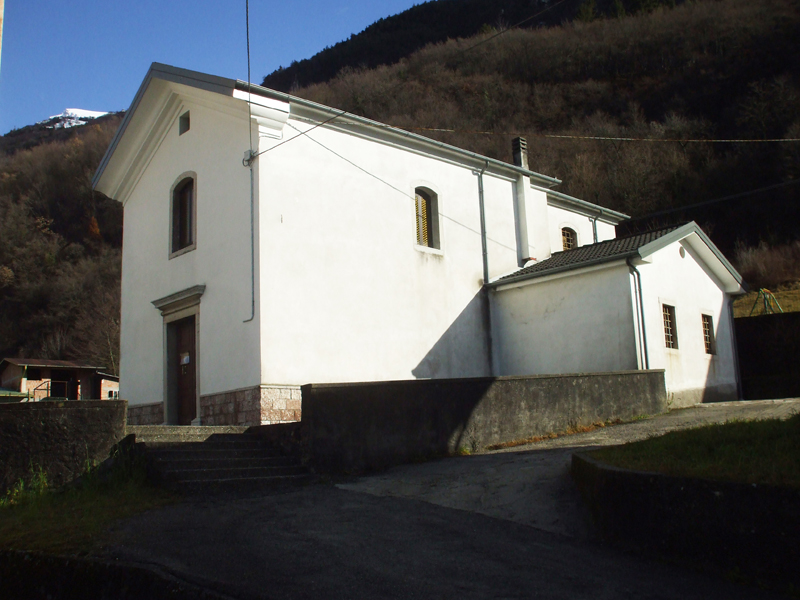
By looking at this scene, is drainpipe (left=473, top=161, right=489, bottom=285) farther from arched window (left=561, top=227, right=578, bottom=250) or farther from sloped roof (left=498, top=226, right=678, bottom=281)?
arched window (left=561, top=227, right=578, bottom=250)

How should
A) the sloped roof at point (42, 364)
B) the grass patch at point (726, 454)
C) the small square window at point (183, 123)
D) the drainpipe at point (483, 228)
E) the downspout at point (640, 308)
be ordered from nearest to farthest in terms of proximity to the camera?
the grass patch at point (726, 454), the downspout at point (640, 308), the small square window at point (183, 123), the drainpipe at point (483, 228), the sloped roof at point (42, 364)

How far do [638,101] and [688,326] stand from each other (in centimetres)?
3921

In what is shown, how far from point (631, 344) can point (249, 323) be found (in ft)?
25.2

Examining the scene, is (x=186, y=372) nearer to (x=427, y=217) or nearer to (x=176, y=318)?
(x=176, y=318)

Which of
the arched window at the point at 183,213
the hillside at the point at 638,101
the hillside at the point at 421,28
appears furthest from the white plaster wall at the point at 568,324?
the hillside at the point at 421,28

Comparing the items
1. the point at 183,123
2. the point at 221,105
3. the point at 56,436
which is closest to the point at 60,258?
the point at 183,123

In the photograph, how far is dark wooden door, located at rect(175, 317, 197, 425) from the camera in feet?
47.0

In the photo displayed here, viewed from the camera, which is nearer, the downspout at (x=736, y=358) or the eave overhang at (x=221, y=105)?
the eave overhang at (x=221, y=105)

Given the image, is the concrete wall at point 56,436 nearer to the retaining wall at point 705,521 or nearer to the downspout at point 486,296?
the retaining wall at point 705,521

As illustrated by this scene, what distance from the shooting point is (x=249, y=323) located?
12.7 m

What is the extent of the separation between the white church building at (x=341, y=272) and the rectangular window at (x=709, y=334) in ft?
0.14

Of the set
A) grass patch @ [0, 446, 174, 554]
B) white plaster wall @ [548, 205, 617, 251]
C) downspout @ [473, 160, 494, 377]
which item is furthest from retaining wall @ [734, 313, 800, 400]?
grass patch @ [0, 446, 174, 554]

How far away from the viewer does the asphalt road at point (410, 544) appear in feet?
14.3

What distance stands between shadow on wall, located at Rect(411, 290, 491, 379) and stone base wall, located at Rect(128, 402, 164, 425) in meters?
5.31
